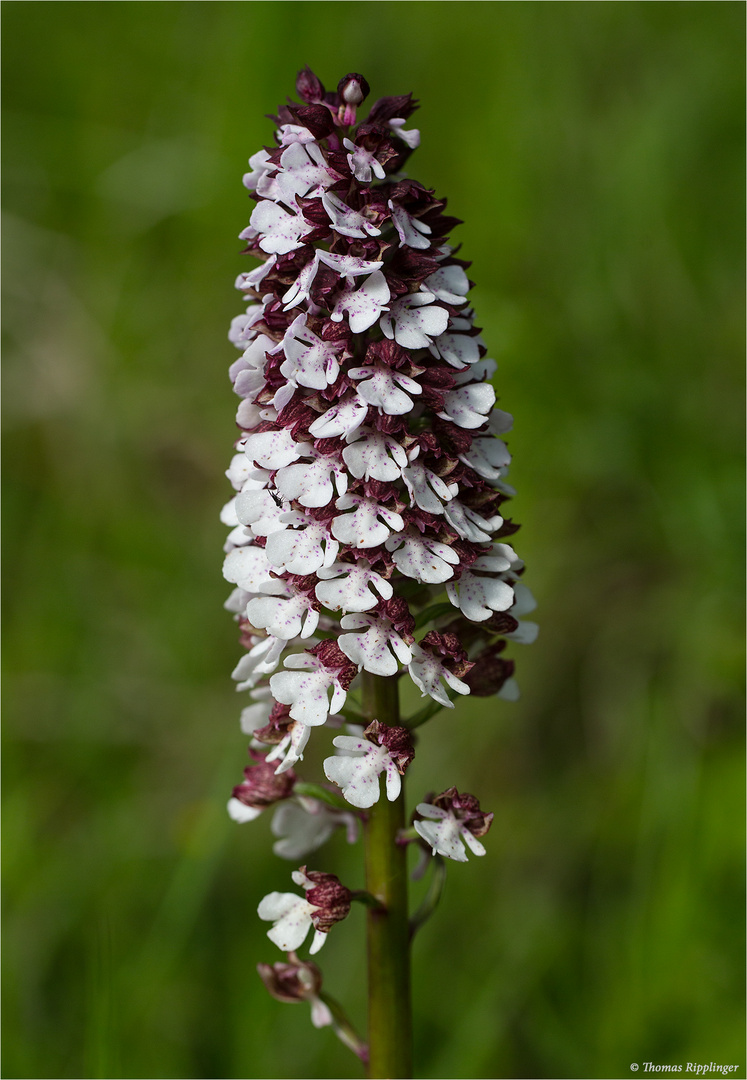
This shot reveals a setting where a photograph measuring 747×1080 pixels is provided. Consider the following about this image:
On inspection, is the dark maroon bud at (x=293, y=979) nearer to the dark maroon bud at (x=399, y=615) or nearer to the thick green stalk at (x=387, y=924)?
the thick green stalk at (x=387, y=924)

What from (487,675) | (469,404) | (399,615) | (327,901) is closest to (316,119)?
(469,404)

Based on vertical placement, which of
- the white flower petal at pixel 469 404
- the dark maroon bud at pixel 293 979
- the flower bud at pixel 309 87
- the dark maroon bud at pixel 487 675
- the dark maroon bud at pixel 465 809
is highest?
the flower bud at pixel 309 87

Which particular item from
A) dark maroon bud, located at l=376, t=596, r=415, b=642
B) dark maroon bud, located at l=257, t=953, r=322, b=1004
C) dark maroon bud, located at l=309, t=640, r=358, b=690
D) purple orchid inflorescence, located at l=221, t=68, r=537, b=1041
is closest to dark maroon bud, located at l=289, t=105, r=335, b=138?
purple orchid inflorescence, located at l=221, t=68, r=537, b=1041

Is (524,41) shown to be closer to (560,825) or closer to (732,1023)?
(560,825)

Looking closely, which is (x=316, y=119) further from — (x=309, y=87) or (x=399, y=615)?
(x=399, y=615)

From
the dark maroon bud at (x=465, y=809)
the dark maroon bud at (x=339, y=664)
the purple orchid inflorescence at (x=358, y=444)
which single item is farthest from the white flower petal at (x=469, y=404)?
the dark maroon bud at (x=465, y=809)

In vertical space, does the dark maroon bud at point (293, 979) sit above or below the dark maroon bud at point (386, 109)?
below
